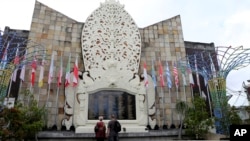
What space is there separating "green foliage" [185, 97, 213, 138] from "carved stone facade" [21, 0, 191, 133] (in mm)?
1496

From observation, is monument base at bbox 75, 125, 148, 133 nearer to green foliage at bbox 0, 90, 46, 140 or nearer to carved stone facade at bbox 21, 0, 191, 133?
carved stone facade at bbox 21, 0, 191, 133

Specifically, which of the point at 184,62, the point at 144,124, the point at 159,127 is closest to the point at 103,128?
the point at 144,124

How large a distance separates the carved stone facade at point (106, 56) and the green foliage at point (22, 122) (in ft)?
5.54

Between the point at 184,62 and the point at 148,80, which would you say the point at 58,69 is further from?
the point at 184,62

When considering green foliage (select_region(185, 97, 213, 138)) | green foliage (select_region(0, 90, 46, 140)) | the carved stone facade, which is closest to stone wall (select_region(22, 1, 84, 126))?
the carved stone facade

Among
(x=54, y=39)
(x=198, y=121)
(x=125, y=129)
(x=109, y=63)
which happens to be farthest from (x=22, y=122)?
(x=198, y=121)

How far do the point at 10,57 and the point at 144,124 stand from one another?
7.42 meters

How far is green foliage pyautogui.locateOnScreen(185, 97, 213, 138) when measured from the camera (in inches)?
461

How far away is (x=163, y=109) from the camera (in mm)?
13391

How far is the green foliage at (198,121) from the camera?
1170cm

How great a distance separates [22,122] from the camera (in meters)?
9.23

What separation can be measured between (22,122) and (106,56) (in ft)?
18.7

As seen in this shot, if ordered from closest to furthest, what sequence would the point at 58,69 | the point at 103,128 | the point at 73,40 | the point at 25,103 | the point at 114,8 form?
the point at 103,128
the point at 25,103
the point at 58,69
the point at 73,40
the point at 114,8

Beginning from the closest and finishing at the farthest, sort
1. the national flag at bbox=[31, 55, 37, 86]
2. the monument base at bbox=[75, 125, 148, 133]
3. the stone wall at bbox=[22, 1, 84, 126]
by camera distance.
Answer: the monument base at bbox=[75, 125, 148, 133], the national flag at bbox=[31, 55, 37, 86], the stone wall at bbox=[22, 1, 84, 126]
